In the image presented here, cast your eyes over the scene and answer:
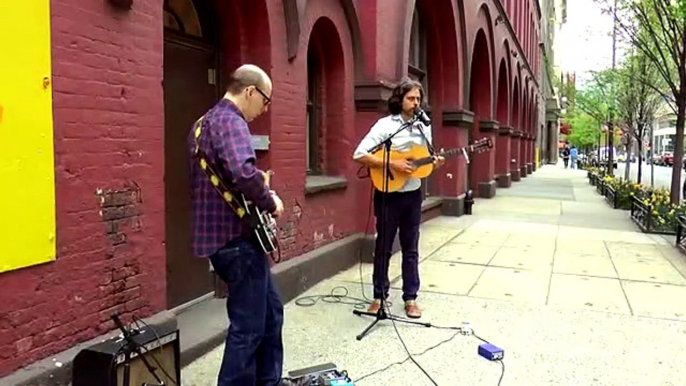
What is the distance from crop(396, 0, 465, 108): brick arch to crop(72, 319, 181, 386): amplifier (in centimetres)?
1032

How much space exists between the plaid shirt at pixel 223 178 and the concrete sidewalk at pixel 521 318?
134cm

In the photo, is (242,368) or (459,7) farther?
(459,7)

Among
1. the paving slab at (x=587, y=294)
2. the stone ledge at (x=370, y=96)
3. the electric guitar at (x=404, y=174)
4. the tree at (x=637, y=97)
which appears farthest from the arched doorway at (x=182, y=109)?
the tree at (x=637, y=97)

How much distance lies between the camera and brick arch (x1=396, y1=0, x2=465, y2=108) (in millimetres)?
12705

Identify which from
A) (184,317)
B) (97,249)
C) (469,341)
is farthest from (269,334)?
(469,341)

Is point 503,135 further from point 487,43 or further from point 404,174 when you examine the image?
point 404,174

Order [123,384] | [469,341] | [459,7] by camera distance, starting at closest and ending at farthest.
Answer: [123,384], [469,341], [459,7]

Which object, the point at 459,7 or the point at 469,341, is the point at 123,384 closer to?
the point at 469,341

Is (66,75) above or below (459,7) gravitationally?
below

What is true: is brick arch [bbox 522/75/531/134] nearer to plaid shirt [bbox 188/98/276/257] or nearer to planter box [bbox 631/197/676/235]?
planter box [bbox 631/197/676/235]

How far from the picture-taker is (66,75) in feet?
11.9

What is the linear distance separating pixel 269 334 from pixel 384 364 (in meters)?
1.26

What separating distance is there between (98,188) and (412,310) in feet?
10.1

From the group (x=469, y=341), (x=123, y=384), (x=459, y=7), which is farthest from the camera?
(x=459, y=7)
